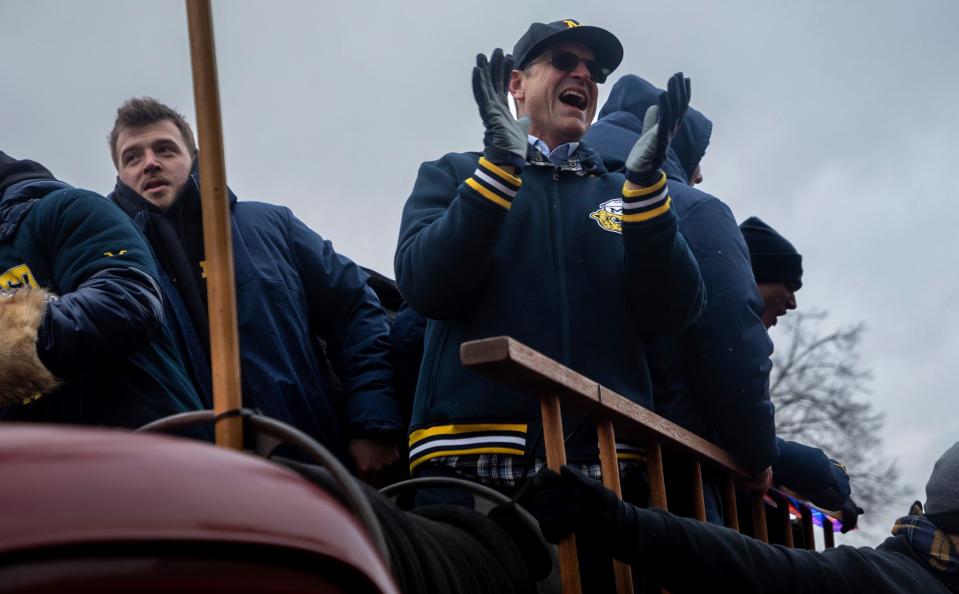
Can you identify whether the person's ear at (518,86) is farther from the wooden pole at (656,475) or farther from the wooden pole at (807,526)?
the wooden pole at (807,526)

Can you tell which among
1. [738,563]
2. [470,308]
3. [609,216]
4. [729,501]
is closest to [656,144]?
[609,216]

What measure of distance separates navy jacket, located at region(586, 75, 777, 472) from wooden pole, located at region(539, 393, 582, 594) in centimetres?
92

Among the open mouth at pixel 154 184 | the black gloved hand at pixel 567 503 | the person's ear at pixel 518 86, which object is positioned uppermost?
the person's ear at pixel 518 86

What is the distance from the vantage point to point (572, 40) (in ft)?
12.5

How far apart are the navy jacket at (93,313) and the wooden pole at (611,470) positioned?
0.92 metres

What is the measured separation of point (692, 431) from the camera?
3.54 metres

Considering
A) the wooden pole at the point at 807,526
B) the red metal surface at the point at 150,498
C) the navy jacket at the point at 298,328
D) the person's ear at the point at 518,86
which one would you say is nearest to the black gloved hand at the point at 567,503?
the navy jacket at the point at 298,328

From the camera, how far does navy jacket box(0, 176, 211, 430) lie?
117 inches

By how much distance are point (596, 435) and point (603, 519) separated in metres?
0.58

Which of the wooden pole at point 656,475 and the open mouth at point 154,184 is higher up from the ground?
the open mouth at point 154,184

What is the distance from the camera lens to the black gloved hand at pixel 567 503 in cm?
237

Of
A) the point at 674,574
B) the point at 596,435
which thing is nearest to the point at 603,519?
the point at 674,574

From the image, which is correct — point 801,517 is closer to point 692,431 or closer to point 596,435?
point 692,431

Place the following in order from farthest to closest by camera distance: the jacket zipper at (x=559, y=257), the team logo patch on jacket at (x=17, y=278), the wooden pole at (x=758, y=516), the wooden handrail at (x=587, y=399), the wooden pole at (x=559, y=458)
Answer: the wooden pole at (x=758, y=516), the team logo patch on jacket at (x=17, y=278), the jacket zipper at (x=559, y=257), the wooden pole at (x=559, y=458), the wooden handrail at (x=587, y=399)
